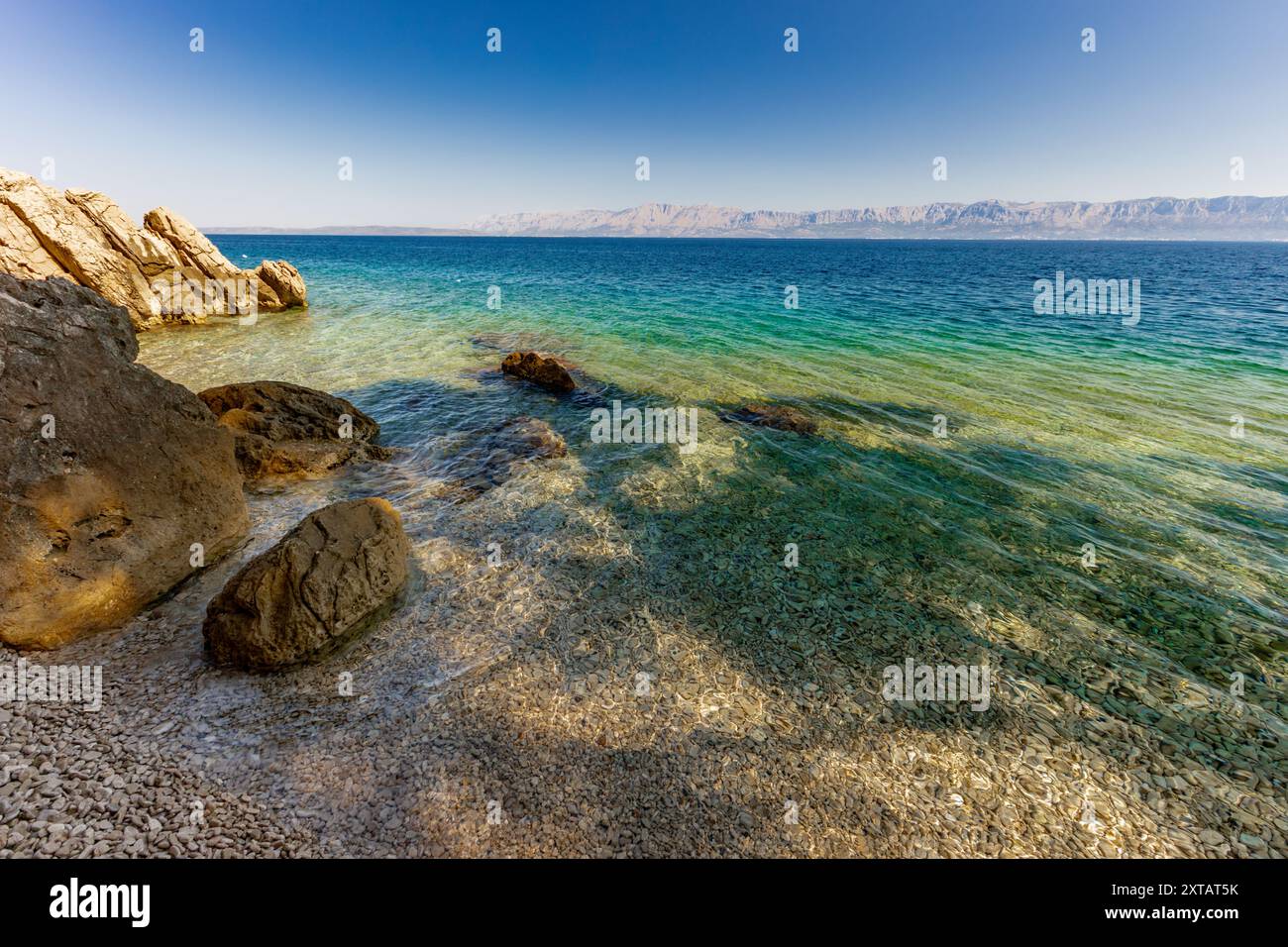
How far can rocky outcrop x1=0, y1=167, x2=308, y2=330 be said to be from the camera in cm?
3219

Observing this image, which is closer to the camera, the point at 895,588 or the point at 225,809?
the point at 225,809

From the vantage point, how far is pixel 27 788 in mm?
6293

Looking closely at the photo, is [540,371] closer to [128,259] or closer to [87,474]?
[87,474]

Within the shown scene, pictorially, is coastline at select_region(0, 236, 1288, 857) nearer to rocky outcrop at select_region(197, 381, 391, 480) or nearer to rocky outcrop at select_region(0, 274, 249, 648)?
rocky outcrop at select_region(0, 274, 249, 648)

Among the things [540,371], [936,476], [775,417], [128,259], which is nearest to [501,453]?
[540,371]

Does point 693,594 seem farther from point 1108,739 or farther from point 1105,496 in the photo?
point 1105,496

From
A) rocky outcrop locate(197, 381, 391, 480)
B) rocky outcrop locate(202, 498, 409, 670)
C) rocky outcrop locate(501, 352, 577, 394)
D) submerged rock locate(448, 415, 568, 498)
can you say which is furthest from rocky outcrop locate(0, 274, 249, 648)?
rocky outcrop locate(501, 352, 577, 394)

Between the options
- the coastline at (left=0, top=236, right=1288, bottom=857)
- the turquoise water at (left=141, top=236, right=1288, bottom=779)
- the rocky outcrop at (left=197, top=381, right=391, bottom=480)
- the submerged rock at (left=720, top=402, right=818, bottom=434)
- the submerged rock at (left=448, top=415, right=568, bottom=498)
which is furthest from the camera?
the submerged rock at (left=720, top=402, right=818, bottom=434)

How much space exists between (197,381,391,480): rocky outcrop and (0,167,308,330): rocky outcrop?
23.3m

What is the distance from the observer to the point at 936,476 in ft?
56.1

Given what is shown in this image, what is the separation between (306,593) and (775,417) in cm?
1846
